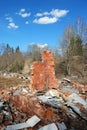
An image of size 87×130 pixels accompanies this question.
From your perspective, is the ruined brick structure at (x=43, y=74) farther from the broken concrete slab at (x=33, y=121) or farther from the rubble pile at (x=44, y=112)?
the broken concrete slab at (x=33, y=121)

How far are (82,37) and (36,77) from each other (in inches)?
984

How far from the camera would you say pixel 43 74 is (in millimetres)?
15586

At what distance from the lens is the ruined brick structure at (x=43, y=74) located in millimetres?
15453

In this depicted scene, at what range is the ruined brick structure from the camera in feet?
50.7

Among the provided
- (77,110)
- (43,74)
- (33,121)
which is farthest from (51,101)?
(43,74)

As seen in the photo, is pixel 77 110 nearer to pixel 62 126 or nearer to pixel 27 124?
Result: pixel 62 126

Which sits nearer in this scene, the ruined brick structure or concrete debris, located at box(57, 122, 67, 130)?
concrete debris, located at box(57, 122, 67, 130)

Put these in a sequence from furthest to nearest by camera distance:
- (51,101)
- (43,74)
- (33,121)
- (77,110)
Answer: (43,74)
(51,101)
(77,110)
(33,121)

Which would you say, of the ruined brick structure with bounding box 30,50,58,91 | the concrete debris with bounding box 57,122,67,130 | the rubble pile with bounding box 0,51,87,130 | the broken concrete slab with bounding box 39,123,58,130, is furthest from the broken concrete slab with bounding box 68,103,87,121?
the ruined brick structure with bounding box 30,50,58,91

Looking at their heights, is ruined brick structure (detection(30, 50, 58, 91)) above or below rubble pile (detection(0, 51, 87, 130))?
above

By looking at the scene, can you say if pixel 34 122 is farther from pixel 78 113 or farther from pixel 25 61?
pixel 25 61

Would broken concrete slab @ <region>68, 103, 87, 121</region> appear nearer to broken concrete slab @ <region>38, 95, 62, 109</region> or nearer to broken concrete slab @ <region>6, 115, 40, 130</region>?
broken concrete slab @ <region>38, 95, 62, 109</region>

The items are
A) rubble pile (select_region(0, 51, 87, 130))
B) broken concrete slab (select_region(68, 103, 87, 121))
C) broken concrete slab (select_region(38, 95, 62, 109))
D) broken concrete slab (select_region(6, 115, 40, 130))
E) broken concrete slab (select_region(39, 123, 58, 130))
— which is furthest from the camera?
broken concrete slab (select_region(38, 95, 62, 109))

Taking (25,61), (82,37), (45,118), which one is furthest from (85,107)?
(25,61)
